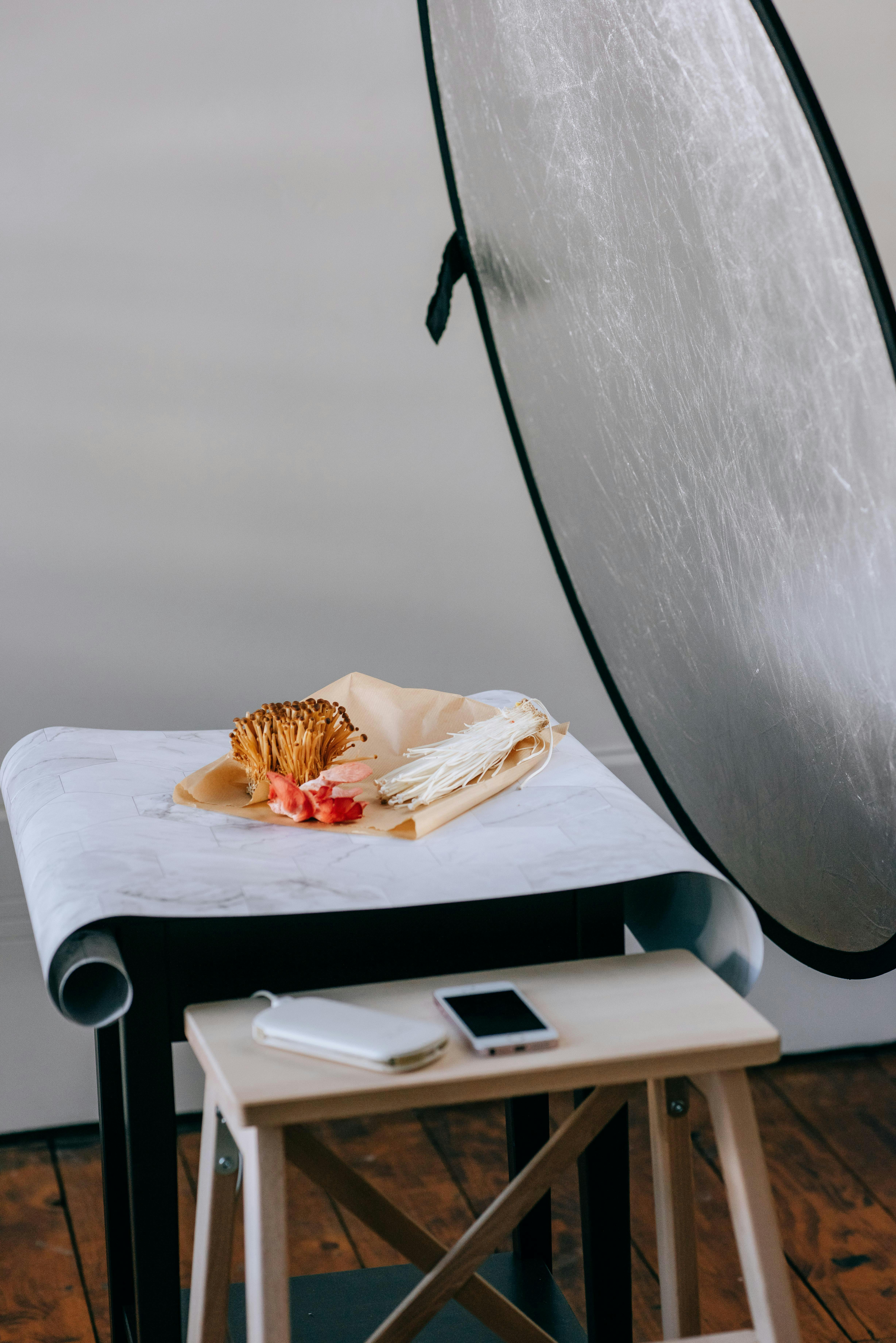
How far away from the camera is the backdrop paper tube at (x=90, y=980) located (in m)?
0.75

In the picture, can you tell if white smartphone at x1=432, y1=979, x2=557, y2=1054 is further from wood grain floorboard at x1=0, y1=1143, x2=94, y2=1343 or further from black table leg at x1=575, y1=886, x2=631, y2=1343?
wood grain floorboard at x1=0, y1=1143, x2=94, y2=1343

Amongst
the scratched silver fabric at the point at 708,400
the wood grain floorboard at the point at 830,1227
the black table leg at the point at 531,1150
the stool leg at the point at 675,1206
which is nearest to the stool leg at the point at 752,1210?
the stool leg at the point at 675,1206

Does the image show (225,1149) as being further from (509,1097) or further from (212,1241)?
(509,1097)

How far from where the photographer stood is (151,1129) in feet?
2.65

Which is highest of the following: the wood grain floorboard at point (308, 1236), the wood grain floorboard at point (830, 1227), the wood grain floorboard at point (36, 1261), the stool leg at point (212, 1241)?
the stool leg at point (212, 1241)

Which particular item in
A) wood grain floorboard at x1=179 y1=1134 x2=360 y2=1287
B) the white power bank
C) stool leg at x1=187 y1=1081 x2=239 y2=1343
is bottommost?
wood grain floorboard at x1=179 y1=1134 x2=360 y2=1287

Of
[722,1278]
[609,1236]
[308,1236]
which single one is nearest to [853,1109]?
[722,1278]

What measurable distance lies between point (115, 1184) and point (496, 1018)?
601 millimetres

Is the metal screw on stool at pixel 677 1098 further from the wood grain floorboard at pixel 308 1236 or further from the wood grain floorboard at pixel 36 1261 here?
the wood grain floorboard at pixel 36 1261

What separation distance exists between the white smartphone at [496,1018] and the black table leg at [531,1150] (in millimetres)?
506

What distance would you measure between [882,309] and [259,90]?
1297 mm

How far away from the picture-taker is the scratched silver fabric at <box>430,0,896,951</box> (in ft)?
2.75

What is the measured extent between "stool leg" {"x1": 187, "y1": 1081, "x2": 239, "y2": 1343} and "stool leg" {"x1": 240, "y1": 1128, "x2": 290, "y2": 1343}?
0.14 m

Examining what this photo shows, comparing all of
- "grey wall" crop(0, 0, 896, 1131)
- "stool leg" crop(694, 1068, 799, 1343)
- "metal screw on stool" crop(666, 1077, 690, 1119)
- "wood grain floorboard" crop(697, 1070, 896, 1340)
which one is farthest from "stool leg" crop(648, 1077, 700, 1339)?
"grey wall" crop(0, 0, 896, 1131)
